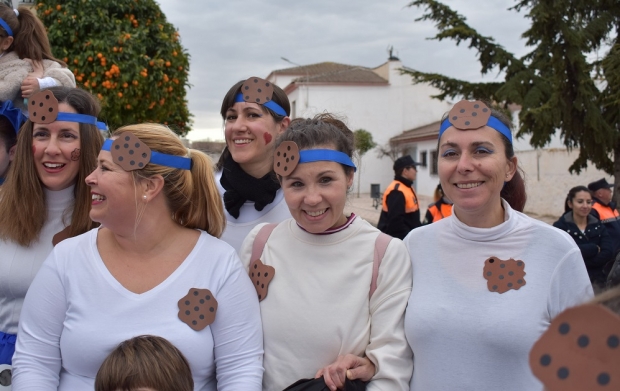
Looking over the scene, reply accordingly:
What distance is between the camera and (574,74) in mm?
10562

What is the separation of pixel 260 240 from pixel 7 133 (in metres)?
1.48

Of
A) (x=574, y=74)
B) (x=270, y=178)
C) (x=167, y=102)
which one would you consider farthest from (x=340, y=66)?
(x=270, y=178)

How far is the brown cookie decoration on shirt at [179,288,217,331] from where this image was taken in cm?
198

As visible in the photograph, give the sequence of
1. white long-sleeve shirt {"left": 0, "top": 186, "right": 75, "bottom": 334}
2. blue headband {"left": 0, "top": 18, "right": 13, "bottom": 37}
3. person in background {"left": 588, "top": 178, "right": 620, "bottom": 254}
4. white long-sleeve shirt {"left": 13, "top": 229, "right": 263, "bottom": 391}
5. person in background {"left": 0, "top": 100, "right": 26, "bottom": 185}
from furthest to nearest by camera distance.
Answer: person in background {"left": 588, "top": 178, "right": 620, "bottom": 254} → blue headband {"left": 0, "top": 18, "right": 13, "bottom": 37} → person in background {"left": 0, "top": 100, "right": 26, "bottom": 185} → white long-sleeve shirt {"left": 0, "top": 186, "right": 75, "bottom": 334} → white long-sleeve shirt {"left": 13, "top": 229, "right": 263, "bottom": 391}

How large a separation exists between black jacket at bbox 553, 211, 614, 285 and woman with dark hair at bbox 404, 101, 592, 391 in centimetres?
409

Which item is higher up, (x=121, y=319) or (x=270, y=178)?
(x=270, y=178)

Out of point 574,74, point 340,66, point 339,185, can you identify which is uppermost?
point 340,66

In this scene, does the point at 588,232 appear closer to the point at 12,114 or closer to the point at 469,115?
the point at 469,115

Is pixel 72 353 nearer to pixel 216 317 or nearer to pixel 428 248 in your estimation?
pixel 216 317

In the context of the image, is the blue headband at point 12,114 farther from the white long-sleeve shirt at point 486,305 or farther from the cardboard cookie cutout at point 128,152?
the white long-sleeve shirt at point 486,305

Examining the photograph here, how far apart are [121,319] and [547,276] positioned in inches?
61.3

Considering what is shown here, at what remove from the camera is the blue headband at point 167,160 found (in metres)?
2.13

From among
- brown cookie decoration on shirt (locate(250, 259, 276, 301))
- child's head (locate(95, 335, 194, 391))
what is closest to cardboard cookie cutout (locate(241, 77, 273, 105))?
brown cookie decoration on shirt (locate(250, 259, 276, 301))

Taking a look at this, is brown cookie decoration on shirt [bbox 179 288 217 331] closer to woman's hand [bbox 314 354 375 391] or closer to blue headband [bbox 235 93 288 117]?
woman's hand [bbox 314 354 375 391]
